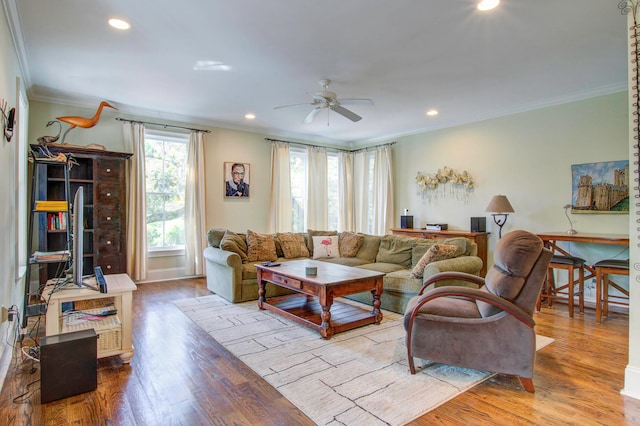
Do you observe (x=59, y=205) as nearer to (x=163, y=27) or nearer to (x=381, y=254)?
(x=163, y=27)

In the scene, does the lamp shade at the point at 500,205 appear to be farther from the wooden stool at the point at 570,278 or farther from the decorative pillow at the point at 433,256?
the decorative pillow at the point at 433,256

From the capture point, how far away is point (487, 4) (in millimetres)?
2684

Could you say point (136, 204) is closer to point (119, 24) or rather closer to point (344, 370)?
point (119, 24)

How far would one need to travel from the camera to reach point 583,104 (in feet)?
15.6

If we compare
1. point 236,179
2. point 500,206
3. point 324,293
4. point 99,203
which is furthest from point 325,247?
point 99,203

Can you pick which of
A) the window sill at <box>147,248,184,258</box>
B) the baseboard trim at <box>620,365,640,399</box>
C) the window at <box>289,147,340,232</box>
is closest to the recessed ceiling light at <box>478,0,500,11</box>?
the baseboard trim at <box>620,365,640,399</box>

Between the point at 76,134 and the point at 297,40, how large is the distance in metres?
3.89

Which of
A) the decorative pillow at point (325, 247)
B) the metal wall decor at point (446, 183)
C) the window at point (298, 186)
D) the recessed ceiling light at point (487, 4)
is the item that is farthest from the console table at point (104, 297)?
the metal wall decor at point (446, 183)

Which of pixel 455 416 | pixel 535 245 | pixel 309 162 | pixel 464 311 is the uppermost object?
pixel 309 162

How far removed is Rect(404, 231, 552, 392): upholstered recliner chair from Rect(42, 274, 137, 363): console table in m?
2.18

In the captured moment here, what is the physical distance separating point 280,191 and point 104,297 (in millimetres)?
4772

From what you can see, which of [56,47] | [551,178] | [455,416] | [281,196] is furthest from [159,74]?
[551,178]

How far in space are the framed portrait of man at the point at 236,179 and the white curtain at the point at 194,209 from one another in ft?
1.69

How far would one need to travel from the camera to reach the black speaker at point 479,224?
5.72 meters
